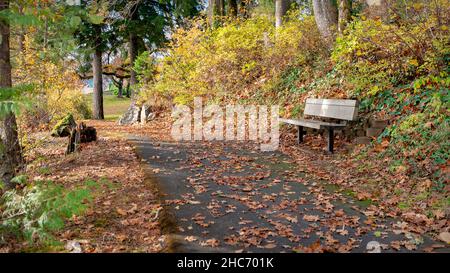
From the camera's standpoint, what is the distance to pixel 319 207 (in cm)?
486

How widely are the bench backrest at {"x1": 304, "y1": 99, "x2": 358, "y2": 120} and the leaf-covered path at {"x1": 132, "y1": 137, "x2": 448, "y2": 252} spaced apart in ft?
4.66

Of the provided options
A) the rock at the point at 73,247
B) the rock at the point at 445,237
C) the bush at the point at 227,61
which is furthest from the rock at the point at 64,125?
the rock at the point at 445,237

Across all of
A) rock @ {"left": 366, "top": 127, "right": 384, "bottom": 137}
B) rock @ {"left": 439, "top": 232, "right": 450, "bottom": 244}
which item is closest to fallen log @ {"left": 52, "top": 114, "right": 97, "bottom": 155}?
rock @ {"left": 366, "top": 127, "right": 384, "bottom": 137}

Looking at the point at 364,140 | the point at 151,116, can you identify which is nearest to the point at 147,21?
the point at 151,116

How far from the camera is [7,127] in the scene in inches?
214

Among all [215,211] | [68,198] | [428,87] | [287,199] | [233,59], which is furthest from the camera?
[233,59]

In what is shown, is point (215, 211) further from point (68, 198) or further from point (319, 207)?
point (68, 198)

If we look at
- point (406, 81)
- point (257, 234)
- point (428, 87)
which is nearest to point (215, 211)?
point (257, 234)

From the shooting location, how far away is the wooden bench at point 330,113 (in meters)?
7.25

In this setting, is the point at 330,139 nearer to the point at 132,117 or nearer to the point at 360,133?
the point at 360,133

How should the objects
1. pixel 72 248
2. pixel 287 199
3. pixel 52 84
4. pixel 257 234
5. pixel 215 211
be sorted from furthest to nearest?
1. pixel 52 84
2. pixel 287 199
3. pixel 215 211
4. pixel 257 234
5. pixel 72 248

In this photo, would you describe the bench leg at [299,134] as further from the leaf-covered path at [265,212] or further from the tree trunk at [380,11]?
the tree trunk at [380,11]

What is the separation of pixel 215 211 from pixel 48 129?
8.78 m
